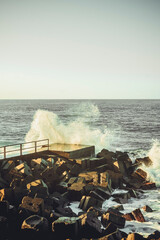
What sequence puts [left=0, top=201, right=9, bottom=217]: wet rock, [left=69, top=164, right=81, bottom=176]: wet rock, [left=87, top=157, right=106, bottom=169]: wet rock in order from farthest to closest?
[left=87, top=157, right=106, bottom=169]: wet rock
[left=69, top=164, right=81, bottom=176]: wet rock
[left=0, top=201, right=9, bottom=217]: wet rock

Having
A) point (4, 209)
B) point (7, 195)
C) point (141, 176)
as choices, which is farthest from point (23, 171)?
point (141, 176)

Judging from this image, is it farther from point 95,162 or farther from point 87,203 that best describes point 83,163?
point 87,203

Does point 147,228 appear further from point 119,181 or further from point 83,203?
point 119,181

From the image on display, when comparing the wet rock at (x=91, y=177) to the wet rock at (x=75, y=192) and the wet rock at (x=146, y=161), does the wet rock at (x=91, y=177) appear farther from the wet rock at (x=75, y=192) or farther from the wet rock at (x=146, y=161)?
the wet rock at (x=146, y=161)

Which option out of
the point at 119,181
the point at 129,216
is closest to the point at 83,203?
the point at 129,216

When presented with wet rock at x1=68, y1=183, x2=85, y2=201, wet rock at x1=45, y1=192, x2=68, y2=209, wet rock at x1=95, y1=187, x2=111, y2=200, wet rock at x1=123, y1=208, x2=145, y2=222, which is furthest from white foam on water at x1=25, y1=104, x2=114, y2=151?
wet rock at x1=123, y1=208, x2=145, y2=222

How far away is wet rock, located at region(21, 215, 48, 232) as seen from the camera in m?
6.15

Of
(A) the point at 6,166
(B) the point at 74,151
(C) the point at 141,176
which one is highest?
(B) the point at 74,151

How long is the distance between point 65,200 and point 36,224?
2923 mm

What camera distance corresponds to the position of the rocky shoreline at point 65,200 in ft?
20.7

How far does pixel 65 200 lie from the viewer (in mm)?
9047

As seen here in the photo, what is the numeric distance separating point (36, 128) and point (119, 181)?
13449 mm

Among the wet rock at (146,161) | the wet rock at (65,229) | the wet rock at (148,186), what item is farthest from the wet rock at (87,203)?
the wet rock at (146,161)

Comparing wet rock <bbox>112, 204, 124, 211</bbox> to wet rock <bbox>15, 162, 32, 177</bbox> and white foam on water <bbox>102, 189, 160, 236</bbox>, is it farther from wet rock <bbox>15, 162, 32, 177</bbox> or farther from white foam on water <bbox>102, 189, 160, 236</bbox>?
wet rock <bbox>15, 162, 32, 177</bbox>
